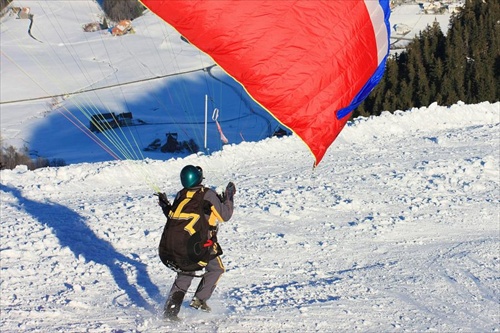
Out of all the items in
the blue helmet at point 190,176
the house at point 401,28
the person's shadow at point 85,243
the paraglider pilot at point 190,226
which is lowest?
the person's shadow at point 85,243

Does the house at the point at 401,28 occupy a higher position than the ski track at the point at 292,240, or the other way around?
the house at the point at 401,28

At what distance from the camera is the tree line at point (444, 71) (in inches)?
749

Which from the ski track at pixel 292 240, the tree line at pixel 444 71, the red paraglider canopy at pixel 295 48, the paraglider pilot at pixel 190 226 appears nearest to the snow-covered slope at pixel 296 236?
the ski track at pixel 292 240

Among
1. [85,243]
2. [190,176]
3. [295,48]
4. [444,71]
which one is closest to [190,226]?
[190,176]

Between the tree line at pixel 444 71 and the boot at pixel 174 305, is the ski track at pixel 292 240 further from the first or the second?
the tree line at pixel 444 71

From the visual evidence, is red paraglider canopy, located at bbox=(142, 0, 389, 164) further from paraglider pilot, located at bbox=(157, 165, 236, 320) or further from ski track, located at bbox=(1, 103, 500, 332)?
ski track, located at bbox=(1, 103, 500, 332)

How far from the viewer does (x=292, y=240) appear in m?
8.95

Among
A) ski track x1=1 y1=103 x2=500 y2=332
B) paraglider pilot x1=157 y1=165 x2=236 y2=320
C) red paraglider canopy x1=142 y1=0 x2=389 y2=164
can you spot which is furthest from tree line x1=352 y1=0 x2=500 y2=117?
paraglider pilot x1=157 y1=165 x2=236 y2=320

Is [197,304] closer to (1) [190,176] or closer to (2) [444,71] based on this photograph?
(1) [190,176]

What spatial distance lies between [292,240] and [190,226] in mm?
3192

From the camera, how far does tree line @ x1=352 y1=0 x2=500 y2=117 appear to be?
749 inches

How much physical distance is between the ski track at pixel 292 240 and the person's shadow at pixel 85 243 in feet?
0.08

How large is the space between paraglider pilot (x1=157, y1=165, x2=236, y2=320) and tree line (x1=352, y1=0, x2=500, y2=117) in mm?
12644

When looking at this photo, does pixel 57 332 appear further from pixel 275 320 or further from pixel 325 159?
pixel 325 159
